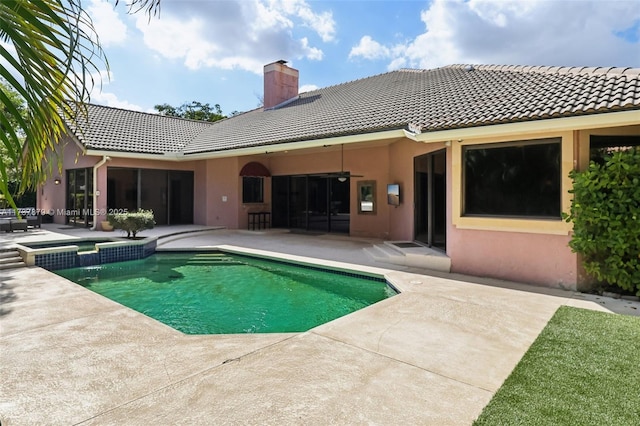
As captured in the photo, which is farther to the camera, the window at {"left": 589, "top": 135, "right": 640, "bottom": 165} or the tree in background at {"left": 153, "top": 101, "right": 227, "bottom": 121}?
the tree in background at {"left": 153, "top": 101, "right": 227, "bottom": 121}

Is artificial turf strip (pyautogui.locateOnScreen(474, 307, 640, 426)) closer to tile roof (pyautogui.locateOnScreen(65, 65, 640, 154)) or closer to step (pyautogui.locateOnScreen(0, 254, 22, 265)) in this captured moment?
tile roof (pyautogui.locateOnScreen(65, 65, 640, 154))

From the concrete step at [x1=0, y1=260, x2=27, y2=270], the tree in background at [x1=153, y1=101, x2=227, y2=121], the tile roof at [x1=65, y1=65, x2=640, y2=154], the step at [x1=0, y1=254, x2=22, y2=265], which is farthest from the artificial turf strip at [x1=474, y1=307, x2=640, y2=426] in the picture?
the tree in background at [x1=153, y1=101, x2=227, y2=121]

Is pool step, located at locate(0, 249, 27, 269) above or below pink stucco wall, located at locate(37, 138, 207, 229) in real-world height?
below

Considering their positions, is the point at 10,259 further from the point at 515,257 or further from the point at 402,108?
the point at 515,257

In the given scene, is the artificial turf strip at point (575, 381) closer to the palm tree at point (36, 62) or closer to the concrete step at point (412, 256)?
the palm tree at point (36, 62)

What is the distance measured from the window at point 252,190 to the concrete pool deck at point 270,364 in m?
14.6

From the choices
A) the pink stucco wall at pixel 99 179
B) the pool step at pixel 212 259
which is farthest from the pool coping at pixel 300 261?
the pink stucco wall at pixel 99 179

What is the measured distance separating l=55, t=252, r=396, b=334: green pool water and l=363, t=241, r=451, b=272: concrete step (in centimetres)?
187

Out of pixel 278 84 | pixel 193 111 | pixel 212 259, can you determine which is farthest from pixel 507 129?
pixel 193 111

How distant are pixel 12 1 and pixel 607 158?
34.7ft

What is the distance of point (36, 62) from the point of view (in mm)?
2240

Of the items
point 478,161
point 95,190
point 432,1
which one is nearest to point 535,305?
point 478,161

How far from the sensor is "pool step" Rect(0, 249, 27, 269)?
1167cm

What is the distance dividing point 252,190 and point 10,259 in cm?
1287
